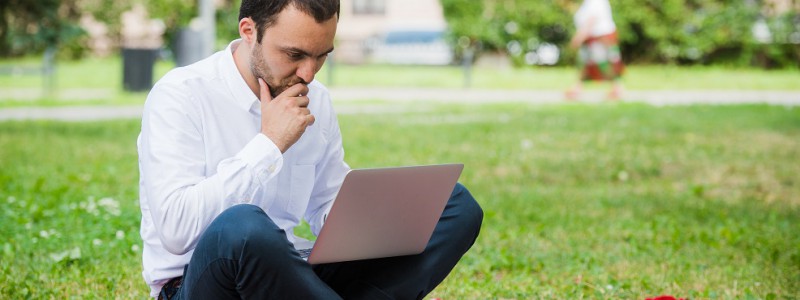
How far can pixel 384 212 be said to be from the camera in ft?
10.2

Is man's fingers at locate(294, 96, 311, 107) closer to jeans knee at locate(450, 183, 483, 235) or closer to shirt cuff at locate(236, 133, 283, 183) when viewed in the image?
shirt cuff at locate(236, 133, 283, 183)

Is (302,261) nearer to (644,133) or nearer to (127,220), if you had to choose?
(127,220)

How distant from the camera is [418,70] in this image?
74.6 feet

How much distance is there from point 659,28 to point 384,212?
873 inches

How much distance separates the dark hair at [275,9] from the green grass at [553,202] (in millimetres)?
1652

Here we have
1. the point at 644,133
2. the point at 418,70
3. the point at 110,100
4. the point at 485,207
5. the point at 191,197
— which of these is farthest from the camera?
the point at 418,70

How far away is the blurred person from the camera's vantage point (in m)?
15.9

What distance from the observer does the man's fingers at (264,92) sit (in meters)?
3.06

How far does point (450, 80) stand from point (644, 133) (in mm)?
9718

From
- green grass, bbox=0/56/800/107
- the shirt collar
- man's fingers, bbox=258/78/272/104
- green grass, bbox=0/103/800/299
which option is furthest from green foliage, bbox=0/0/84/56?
man's fingers, bbox=258/78/272/104

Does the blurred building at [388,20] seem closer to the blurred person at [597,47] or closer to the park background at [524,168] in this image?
the park background at [524,168]

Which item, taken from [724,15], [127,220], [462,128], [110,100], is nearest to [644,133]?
[462,128]

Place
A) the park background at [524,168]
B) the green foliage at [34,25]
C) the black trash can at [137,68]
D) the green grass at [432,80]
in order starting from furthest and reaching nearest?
the black trash can at [137,68] → the green grass at [432,80] → the green foliage at [34,25] → the park background at [524,168]

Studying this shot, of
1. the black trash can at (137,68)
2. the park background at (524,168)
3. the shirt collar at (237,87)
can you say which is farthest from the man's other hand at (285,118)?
the black trash can at (137,68)
